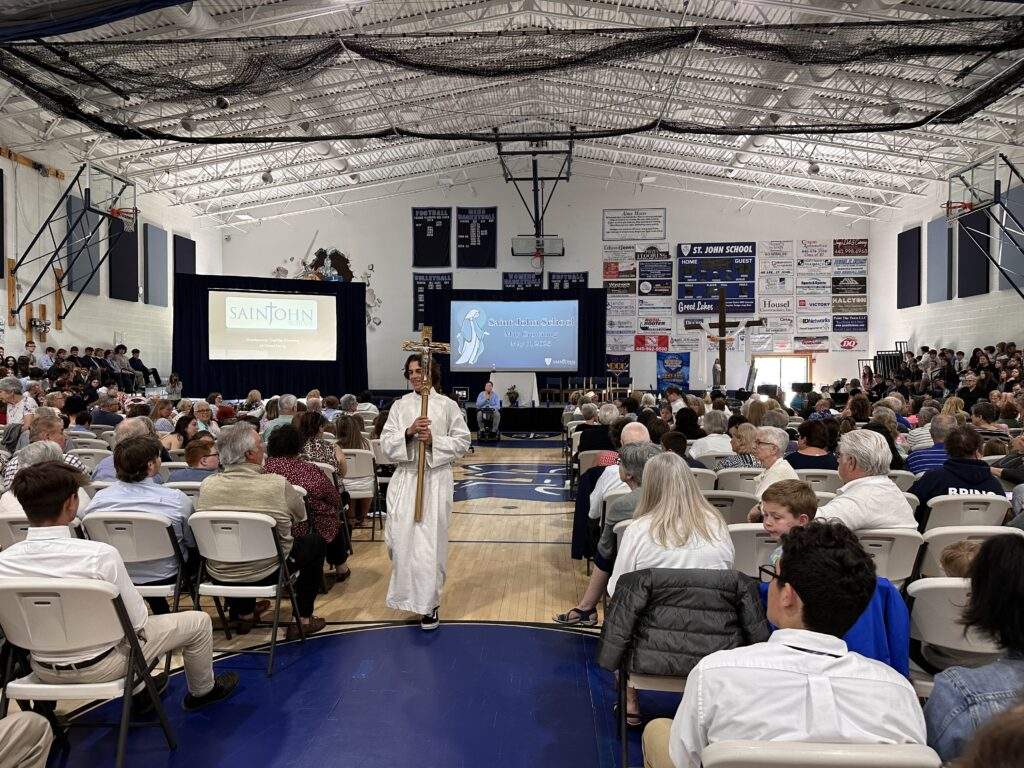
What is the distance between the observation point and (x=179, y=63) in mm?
7836

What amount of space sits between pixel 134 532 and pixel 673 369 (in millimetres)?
17459

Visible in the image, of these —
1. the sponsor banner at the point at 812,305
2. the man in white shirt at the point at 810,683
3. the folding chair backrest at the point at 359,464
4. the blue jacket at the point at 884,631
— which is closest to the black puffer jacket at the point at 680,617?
the blue jacket at the point at 884,631

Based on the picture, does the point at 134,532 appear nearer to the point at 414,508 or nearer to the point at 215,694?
the point at 215,694

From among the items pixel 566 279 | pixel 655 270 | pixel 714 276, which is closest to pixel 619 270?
pixel 655 270

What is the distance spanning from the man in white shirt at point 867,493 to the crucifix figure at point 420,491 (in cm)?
194

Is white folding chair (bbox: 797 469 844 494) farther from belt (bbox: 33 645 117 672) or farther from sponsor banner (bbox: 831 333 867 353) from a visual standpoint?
sponsor banner (bbox: 831 333 867 353)

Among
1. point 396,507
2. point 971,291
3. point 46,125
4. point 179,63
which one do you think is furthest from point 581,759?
point 971,291

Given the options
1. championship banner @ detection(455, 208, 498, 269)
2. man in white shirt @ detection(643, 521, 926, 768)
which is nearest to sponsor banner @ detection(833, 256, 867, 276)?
championship banner @ detection(455, 208, 498, 269)

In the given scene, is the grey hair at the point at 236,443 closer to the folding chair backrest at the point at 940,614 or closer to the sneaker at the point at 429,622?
the sneaker at the point at 429,622

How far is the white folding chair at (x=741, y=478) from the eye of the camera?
4551 mm

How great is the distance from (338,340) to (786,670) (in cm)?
1735

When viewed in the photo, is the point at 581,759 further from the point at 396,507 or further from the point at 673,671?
the point at 396,507

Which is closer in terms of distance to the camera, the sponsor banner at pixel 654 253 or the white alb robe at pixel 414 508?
the white alb robe at pixel 414 508

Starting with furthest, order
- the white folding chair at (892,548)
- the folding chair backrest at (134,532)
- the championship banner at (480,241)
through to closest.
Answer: the championship banner at (480,241) < the folding chair backrest at (134,532) < the white folding chair at (892,548)
